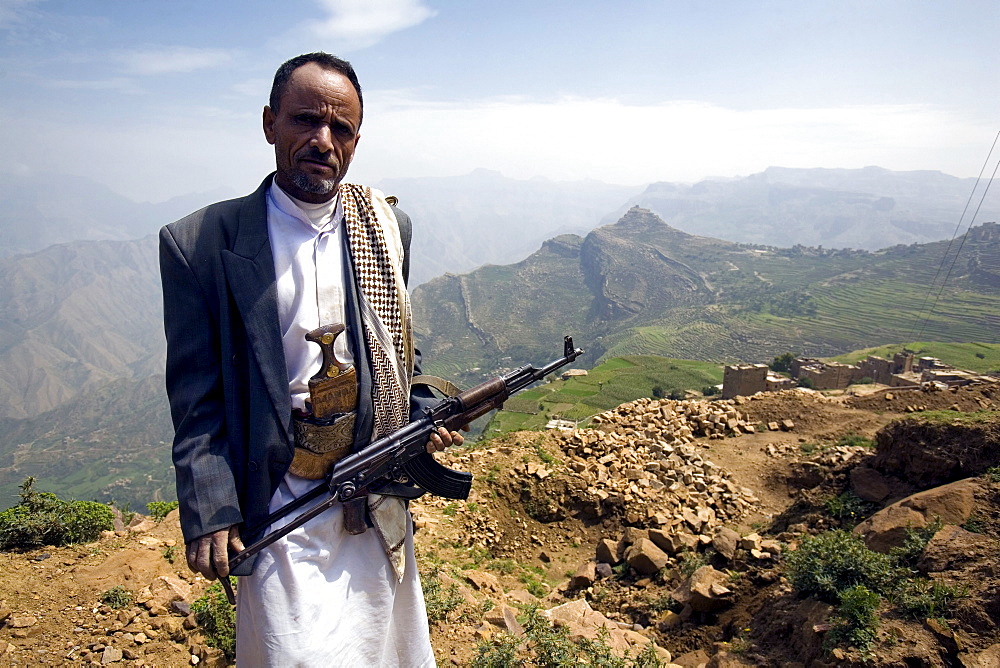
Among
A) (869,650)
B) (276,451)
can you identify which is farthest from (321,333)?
(869,650)

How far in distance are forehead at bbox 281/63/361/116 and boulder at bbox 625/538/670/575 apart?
616cm

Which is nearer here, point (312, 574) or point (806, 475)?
point (312, 574)

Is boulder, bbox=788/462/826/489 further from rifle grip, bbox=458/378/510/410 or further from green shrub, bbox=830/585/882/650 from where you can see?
rifle grip, bbox=458/378/510/410

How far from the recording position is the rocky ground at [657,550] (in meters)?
4.09

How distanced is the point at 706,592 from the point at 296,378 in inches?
206

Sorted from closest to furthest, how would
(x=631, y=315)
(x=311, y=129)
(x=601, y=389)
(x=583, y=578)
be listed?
(x=311, y=129) < (x=583, y=578) < (x=601, y=389) < (x=631, y=315)

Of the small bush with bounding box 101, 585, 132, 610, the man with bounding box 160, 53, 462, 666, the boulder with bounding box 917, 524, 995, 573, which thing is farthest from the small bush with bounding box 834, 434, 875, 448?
the small bush with bounding box 101, 585, 132, 610

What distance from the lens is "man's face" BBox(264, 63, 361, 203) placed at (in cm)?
197

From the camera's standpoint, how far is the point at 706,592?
5512mm

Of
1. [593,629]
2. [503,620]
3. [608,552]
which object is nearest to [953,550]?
[593,629]

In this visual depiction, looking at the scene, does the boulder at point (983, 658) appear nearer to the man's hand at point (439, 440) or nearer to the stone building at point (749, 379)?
the man's hand at point (439, 440)

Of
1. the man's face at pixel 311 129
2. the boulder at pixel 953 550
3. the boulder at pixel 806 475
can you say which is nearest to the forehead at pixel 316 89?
the man's face at pixel 311 129

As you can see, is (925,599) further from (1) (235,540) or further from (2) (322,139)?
(2) (322,139)

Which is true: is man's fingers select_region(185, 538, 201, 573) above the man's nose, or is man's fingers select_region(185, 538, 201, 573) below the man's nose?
below
